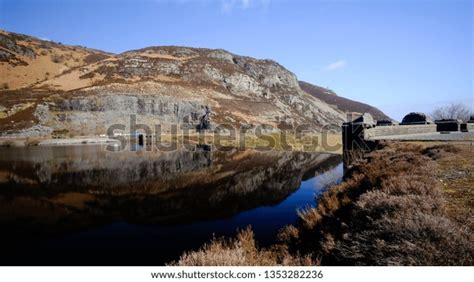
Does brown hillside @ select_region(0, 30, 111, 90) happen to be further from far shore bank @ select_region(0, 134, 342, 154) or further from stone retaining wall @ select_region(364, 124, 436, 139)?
stone retaining wall @ select_region(364, 124, 436, 139)

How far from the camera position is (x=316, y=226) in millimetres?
9836

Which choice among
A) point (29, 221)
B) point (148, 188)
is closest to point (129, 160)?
point (148, 188)

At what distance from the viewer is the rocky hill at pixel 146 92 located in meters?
61.5

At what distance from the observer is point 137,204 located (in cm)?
1742

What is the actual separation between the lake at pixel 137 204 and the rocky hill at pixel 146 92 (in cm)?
3098

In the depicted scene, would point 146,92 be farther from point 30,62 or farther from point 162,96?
point 30,62

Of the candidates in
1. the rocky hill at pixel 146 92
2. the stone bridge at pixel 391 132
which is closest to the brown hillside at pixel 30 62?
the rocky hill at pixel 146 92

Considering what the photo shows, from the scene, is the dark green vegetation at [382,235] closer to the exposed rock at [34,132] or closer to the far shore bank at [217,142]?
the far shore bank at [217,142]

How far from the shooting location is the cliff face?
200 feet

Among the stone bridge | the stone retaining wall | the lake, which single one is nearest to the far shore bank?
the stone retaining wall

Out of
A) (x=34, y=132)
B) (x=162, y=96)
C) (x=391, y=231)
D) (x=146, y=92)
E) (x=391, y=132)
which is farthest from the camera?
(x=146, y=92)

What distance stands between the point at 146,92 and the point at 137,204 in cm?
6091

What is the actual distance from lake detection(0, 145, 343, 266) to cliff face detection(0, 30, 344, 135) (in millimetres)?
30008

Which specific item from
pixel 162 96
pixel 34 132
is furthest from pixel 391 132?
pixel 162 96
